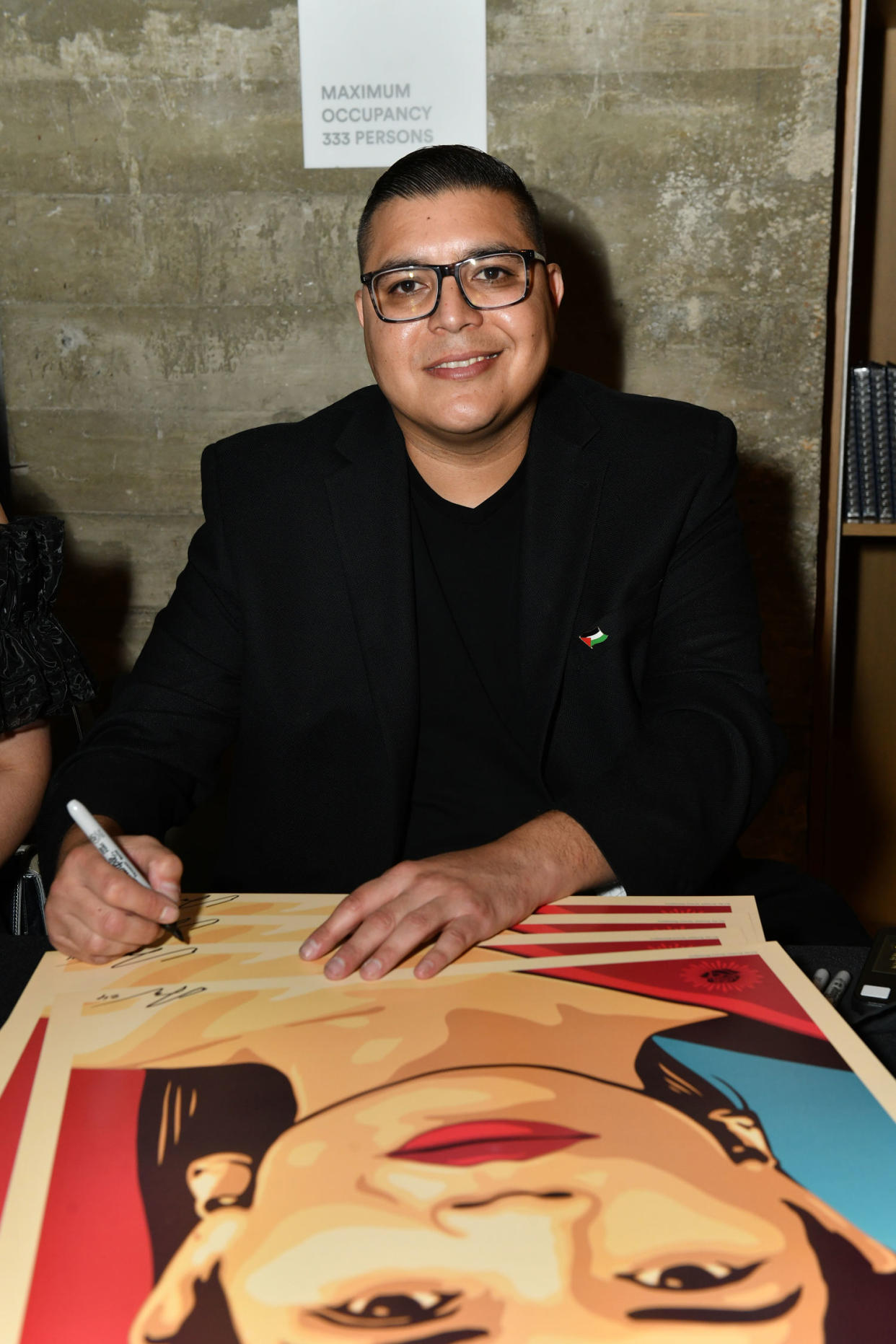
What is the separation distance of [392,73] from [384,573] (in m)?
1.16

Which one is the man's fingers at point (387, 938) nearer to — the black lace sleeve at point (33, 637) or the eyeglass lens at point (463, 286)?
the black lace sleeve at point (33, 637)

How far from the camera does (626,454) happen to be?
1.61 meters

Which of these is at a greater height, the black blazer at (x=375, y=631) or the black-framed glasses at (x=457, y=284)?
the black-framed glasses at (x=457, y=284)

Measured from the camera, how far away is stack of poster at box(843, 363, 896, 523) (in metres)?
2.21

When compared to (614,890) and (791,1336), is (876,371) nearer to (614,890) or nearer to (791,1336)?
(614,890)

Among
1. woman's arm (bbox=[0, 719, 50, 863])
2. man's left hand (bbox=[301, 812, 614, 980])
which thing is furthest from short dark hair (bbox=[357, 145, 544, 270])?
man's left hand (bbox=[301, 812, 614, 980])

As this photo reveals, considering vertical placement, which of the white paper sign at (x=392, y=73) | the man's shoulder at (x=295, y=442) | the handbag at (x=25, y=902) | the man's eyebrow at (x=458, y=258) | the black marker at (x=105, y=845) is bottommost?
the handbag at (x=25, y=902)

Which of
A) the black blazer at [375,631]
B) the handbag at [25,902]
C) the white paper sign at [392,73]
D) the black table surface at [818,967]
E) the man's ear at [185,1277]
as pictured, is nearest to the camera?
the man's ear at [185,1277]

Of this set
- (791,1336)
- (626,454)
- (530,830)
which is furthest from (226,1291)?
(626,454)

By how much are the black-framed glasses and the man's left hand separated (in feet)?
2.64

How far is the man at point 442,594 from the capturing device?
1521mm

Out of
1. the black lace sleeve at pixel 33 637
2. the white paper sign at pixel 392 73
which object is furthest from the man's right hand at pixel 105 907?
the white paper sign at pixel 392 73

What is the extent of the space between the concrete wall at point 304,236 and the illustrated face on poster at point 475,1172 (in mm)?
1621

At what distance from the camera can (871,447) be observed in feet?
7.34
